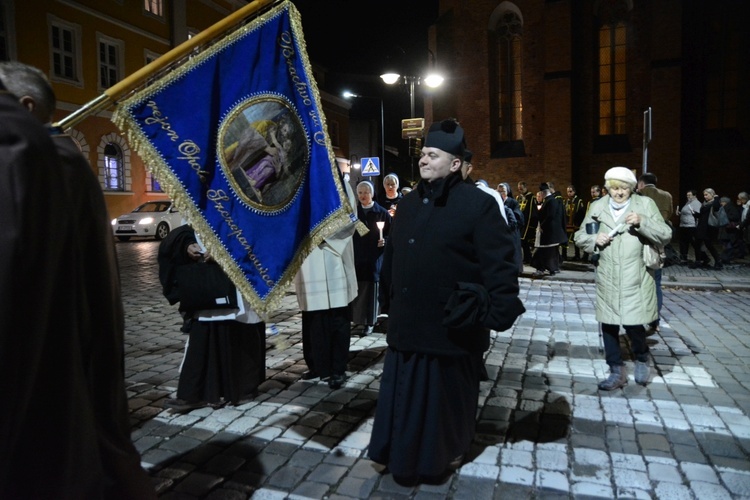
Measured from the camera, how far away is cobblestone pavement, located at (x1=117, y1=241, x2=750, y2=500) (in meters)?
3.28

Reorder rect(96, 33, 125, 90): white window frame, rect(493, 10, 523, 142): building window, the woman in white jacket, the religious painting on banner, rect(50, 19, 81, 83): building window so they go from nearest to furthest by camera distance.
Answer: the religious painting on banner, the woman in white jacket, rect(50, 19, 81, 83): building window, rect(493, 10, 523, 142): building window, rect(96, 33, 125, 90): white window frame

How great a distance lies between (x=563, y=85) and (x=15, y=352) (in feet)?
75.8

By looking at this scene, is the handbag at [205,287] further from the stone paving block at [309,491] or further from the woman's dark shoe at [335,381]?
the stone paving block at [309,491]

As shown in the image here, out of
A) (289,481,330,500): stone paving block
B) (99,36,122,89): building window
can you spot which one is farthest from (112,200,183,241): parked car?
(289,481,330,500): stone paving block

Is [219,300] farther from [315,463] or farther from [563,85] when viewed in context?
[563,85]

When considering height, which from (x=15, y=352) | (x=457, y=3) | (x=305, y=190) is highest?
(x=457, y=3)

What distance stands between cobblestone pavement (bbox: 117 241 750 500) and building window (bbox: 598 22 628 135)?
17567 millimetres

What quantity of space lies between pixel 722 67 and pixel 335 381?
23.1 m

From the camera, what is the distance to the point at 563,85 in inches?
867

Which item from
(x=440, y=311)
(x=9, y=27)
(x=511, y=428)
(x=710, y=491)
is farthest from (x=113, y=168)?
(x=710, y=491)

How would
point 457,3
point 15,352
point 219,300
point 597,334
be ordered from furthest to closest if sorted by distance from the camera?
point 457,3
point 597,334
point 219,300
point 15,352

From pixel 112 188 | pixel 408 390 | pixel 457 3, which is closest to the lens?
pixel 408 390

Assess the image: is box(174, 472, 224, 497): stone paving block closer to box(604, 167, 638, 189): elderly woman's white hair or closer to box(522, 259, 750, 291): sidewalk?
box(604, 167, 638, 189): elderly woman's white hair

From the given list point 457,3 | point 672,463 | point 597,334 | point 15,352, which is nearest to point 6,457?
point 15,352
